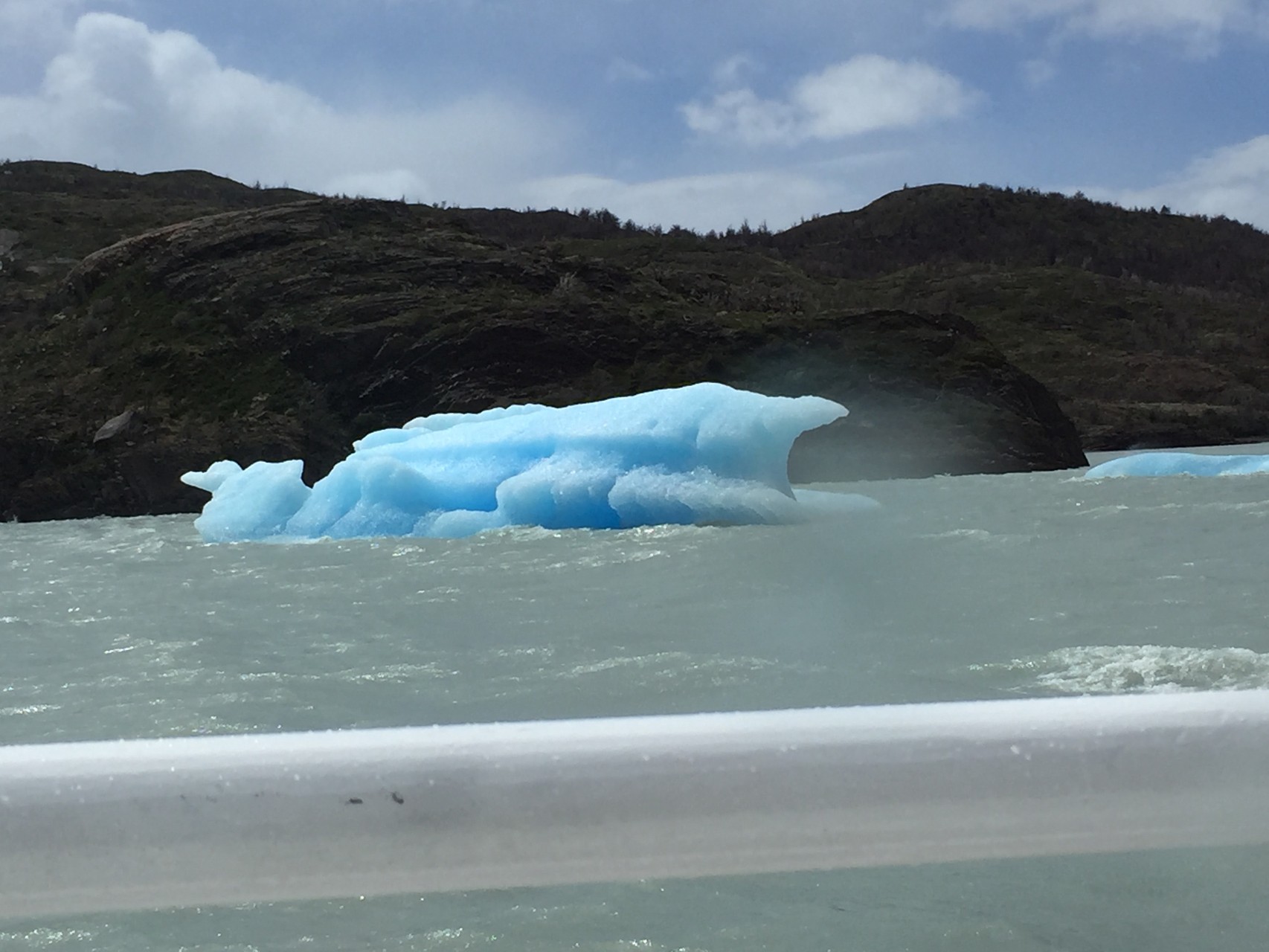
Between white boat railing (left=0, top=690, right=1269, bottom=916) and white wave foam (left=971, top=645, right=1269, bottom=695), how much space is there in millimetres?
2734

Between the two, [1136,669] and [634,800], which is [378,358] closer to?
[1136,669]

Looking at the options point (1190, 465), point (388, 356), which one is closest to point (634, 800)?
point (1190, 465)

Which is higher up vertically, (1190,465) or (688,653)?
(1190,465)

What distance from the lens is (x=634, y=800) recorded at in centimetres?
65

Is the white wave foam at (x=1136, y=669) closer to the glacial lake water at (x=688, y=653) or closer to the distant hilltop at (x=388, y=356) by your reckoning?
the glacial lake water at (x=688, y=653)

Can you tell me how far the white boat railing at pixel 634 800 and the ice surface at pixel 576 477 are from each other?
7.57m

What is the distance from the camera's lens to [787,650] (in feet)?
13.6

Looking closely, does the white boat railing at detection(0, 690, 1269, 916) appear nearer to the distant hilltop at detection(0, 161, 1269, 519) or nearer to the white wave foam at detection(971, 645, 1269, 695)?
the white wave foam at detection(971, 645, 1269, 695)

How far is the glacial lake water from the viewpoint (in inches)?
65.5

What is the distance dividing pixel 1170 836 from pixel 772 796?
8.6 inches

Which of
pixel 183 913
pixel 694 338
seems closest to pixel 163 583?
pixel 183 913

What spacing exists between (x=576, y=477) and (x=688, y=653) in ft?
15.8

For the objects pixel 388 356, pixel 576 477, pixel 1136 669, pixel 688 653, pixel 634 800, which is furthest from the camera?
pixel 388 356

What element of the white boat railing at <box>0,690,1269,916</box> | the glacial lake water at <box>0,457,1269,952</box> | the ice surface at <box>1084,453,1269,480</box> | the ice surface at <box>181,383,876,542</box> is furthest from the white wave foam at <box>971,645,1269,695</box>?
the ice surface at <box>1084,453,1269,480</box>
